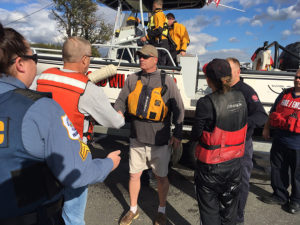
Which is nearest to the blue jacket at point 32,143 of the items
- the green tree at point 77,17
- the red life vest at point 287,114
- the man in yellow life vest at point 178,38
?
the red life vest at point 287,114

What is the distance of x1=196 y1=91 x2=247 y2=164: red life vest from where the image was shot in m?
1.75

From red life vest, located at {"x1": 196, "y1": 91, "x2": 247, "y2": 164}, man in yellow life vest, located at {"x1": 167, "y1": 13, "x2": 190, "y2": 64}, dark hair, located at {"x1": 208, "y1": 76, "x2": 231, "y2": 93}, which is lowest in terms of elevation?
red life vest, located at {"x1": 196, "y1": 91, "x2": 247, "y2": 164}

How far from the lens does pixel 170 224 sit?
2621 mm

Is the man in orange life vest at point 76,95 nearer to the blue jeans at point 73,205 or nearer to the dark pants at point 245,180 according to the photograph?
the blue jeans at point 73,205

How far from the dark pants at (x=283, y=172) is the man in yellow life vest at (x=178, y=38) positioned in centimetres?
272

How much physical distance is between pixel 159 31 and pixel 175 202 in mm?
3237

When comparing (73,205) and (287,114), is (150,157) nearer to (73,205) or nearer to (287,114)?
(73,205)

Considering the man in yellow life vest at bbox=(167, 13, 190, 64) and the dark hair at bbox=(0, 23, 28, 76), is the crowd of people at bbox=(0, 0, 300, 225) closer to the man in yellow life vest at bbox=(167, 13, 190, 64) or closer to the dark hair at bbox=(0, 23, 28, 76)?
the dark hair at bbox=(0, 23, 28, 76)

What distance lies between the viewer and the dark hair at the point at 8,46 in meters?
0.95

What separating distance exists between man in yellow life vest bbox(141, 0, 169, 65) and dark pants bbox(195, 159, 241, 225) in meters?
3.00

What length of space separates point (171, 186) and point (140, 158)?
1268mm

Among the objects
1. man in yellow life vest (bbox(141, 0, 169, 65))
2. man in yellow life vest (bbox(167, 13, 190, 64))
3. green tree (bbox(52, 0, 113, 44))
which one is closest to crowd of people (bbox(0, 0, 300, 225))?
man in yellow life vest (bbox(141, 0, 169, 65))

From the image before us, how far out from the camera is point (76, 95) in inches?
57.3

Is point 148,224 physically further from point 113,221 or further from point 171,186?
point 171,186
